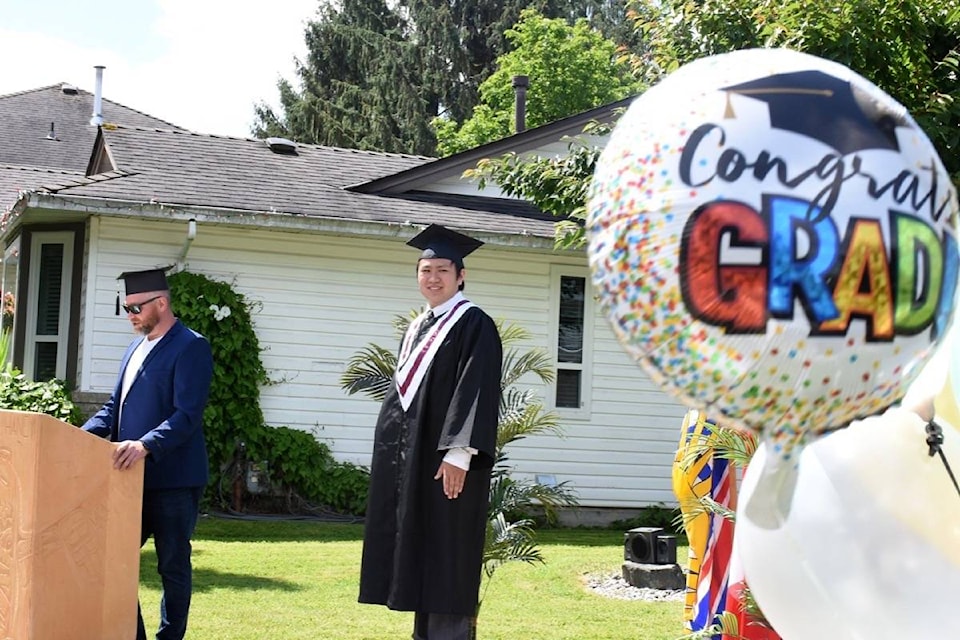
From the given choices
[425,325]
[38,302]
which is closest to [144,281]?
[425,325]

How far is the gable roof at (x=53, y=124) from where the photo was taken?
78.2 feet

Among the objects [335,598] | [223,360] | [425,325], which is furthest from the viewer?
[223,360]

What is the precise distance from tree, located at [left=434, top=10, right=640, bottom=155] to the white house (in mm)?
18119

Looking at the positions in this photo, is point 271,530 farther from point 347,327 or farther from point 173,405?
point 173,405

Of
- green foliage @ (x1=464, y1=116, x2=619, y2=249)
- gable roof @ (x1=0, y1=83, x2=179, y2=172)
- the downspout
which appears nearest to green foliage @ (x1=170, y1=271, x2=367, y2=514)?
the downspout

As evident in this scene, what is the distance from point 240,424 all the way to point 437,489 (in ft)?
23.8

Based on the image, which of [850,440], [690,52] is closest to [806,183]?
[850,440]

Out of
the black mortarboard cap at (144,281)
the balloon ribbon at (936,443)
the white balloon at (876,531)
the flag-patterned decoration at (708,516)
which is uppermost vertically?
the black mortarboard cap at (144,281)

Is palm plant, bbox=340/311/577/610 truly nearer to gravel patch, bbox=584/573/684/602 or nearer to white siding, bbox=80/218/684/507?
gravel patch, bbox=584/573/684/602

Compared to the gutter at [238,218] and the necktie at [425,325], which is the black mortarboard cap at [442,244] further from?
the gutter at [238,218]

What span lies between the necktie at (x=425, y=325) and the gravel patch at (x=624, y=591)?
12.5 feet

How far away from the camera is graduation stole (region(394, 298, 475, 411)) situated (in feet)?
18.2

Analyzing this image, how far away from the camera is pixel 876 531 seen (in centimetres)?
260

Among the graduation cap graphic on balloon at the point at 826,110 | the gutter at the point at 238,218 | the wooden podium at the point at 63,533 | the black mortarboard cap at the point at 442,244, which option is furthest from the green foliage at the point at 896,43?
the graduation cap graphic on balloon at the point at 826,110
